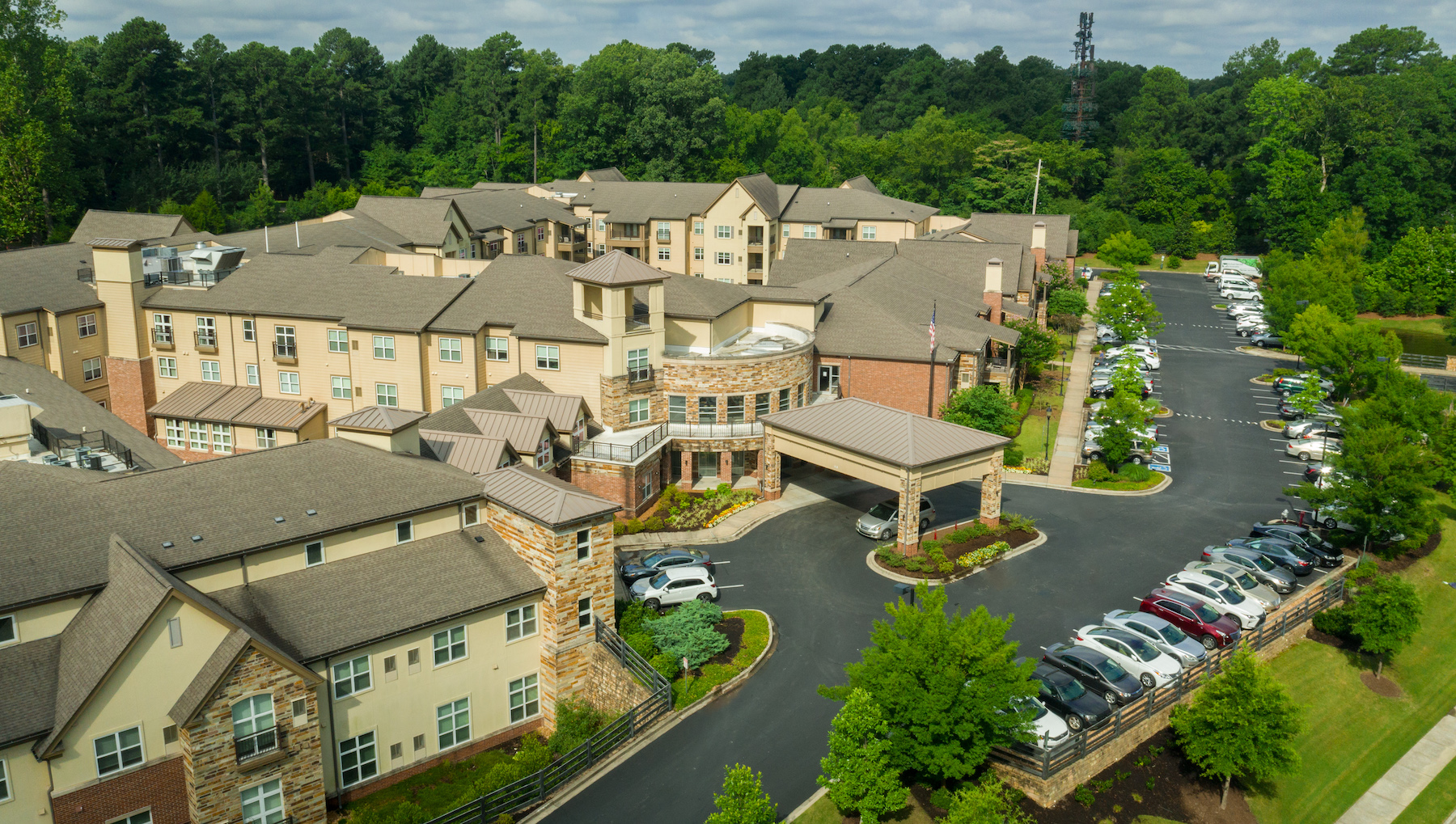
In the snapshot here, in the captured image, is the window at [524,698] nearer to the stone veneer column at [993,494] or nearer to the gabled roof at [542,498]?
the gabled roof at [542,498]

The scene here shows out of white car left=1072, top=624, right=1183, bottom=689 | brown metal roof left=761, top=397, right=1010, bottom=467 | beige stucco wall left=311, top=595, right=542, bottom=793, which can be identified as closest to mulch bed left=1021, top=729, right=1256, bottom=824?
white car left=1072, top=624, right=1183, bottom=689

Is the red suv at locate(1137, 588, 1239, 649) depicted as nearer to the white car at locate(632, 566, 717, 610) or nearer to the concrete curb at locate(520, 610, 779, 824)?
the concrete curb at locate(520, 610, 779, 824)

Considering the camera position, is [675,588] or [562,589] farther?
[675,588]

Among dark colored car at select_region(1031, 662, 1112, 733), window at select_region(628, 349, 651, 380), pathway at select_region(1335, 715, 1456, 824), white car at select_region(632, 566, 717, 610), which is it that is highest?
window at select_region(628, 349, 651, 380)

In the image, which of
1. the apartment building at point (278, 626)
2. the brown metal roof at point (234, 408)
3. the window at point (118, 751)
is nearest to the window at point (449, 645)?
the apartment building at point (278, 626)

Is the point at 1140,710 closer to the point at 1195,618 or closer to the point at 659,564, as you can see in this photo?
the point at 1195,618

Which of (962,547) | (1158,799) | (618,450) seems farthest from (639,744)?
(618,450)

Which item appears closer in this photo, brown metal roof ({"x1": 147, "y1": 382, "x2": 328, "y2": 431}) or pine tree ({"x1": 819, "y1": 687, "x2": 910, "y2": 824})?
pine tree ({"x1": 819, "y1": 687, "x2": 910, "y2": 824})

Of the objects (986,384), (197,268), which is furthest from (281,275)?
(986,384)

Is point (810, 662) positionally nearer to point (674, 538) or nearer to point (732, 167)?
point (674, 538)
